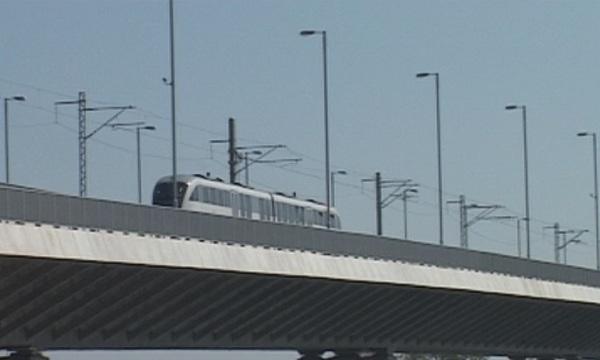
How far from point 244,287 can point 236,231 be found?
3104 millimetres

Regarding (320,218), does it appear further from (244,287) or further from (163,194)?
(244,287)

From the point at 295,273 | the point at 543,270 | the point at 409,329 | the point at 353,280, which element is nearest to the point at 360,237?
the point at 353,280

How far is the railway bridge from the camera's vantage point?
64000mm

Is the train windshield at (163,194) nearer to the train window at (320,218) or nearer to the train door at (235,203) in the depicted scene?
the train door at (235,203)

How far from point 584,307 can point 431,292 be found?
23615mm

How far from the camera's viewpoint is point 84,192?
8706 centimetres

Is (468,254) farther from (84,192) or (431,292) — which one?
(84,192)

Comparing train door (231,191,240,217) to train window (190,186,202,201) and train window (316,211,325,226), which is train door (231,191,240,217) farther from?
train window (316,211,325,226)

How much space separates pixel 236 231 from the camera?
77625 millimetres

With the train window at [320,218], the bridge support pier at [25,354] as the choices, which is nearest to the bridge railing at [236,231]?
the bridge support pier at [25,354]

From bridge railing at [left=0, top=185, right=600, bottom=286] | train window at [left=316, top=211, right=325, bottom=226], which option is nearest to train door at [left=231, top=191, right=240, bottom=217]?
bridge railing at [left=0, top=185, right=600, bottom=286]

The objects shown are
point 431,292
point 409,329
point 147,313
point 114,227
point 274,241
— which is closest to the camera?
point 114,227

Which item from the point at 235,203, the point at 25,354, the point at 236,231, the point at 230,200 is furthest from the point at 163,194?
the point at 25,354

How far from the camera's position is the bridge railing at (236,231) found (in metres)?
61.7
